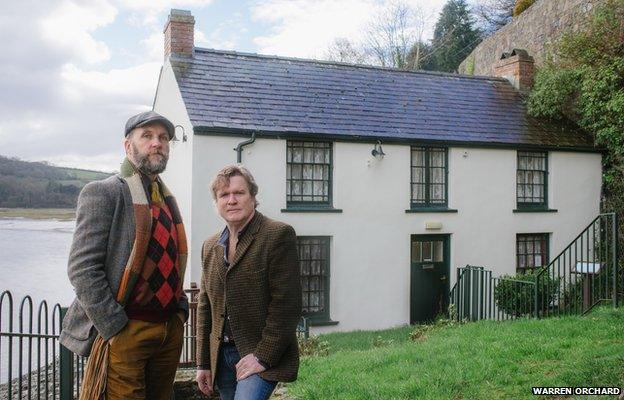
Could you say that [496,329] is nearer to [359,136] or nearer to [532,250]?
Result: [359,136]

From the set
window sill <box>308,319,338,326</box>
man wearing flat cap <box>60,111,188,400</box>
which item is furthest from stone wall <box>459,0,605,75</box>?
man wearing flat cap <box>60,111,188,400</box>

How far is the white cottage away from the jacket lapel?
883 centimetres

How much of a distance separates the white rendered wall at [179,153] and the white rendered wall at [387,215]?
1.19 feet

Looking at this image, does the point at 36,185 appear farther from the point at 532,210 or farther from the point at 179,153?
the point at 532,210

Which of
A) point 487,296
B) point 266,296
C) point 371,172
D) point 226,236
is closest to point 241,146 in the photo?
point 371,172

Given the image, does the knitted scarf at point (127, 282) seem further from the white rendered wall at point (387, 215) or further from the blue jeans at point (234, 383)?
the white rendered wall at point (387, 215)

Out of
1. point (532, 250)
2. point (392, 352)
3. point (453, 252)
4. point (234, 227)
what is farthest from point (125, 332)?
point (532, 250)

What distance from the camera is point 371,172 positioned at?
13.7m

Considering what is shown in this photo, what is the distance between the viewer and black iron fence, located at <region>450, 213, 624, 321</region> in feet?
33.8

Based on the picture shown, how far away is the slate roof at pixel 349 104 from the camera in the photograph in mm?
13109

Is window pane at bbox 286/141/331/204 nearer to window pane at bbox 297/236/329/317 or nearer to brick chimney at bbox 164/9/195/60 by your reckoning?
window pane at bbox 297/236/329/317

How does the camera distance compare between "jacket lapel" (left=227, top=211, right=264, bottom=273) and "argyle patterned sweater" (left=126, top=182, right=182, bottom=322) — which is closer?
"argyle patterned sweater" (left=126, top=182, right=182, bottom=322)

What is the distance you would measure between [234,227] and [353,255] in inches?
398

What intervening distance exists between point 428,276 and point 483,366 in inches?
322
